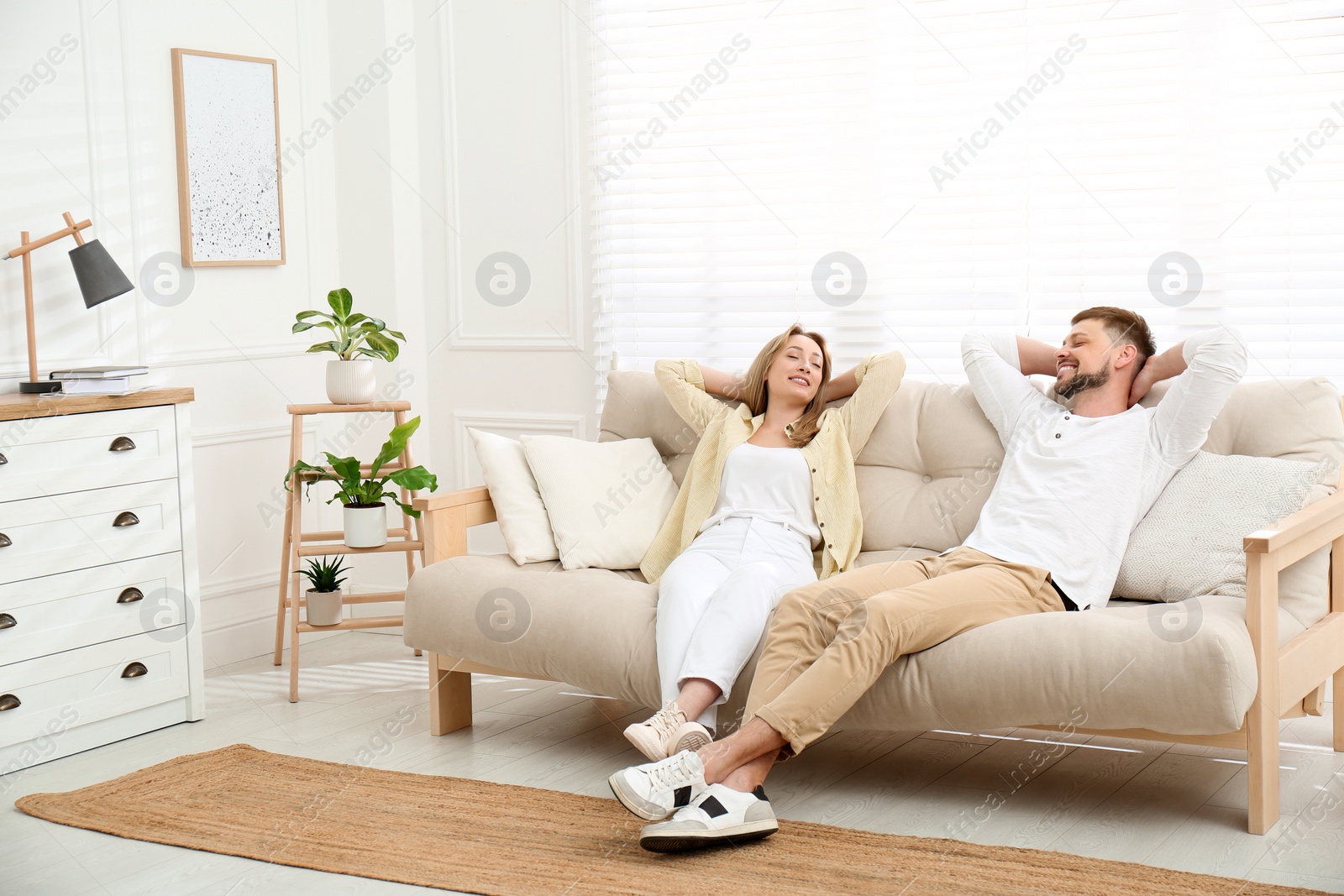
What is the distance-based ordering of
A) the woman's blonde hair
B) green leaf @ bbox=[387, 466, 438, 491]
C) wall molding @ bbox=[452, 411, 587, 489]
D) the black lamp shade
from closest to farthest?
the woman's blonde hair < the black lamp shade < green leaf @ bbox=[387, 466, 438, 491] < wall molding @ bbox=[452, 411, 587, 489]

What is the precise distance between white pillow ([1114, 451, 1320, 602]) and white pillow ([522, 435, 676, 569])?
121 cm

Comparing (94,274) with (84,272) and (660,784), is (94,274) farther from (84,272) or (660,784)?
(660,784)

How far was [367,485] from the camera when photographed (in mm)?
3836

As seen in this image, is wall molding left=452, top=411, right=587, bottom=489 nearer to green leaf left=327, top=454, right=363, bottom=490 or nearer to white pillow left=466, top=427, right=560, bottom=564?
green leaf left=327, top=454, right=363, bottom=490

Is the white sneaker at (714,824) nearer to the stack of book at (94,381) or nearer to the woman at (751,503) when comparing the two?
the woman at (751,503)

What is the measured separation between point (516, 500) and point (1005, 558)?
1288 millimetres

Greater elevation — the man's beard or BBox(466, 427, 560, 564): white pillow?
the man's beard

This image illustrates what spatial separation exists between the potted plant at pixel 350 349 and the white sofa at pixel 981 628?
854 millimetres

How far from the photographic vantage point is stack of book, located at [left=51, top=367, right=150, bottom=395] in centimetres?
325

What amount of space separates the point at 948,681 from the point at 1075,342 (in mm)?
1006

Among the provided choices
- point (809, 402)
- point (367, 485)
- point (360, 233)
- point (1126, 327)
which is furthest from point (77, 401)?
point (1126, 327)

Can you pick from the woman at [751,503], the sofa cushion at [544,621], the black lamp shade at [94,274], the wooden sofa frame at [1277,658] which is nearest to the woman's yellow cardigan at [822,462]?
the woman at [751,503]

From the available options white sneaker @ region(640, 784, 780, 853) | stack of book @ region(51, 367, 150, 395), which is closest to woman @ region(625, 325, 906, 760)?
white sneaker @ region(640, 784, 780, 853)

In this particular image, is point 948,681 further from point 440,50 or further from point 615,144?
point 440,50
